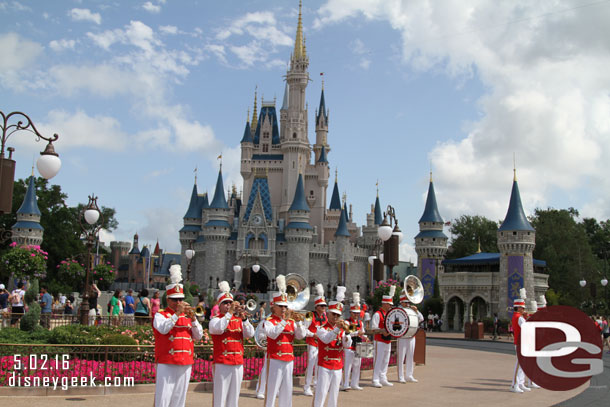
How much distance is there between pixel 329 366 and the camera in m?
7.96

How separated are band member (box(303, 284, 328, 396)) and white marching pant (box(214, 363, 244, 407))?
69.5 inches

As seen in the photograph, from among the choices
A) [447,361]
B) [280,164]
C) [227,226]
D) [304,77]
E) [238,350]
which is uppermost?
[304,77]

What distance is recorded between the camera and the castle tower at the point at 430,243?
49.9 m

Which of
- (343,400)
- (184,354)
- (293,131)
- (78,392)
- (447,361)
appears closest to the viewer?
(184,354)

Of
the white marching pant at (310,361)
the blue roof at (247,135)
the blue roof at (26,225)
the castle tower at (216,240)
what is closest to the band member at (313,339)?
the white marching pant at (310,361)

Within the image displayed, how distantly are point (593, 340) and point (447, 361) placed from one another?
10.4 metres

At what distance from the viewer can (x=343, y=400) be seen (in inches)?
393

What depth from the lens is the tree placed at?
211ft

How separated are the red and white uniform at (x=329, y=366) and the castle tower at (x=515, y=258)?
36.1m

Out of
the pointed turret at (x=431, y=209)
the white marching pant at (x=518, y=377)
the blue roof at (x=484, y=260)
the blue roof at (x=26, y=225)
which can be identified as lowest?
the white marching pant at (x=518, y=377)

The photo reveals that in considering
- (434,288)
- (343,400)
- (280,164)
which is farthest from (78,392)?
(280,164)

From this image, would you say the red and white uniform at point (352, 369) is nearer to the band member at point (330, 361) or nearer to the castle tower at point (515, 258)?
the band member at point (330, 361)

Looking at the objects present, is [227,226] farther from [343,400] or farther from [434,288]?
[343,400]

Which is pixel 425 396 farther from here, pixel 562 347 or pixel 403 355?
pixel 562 347
